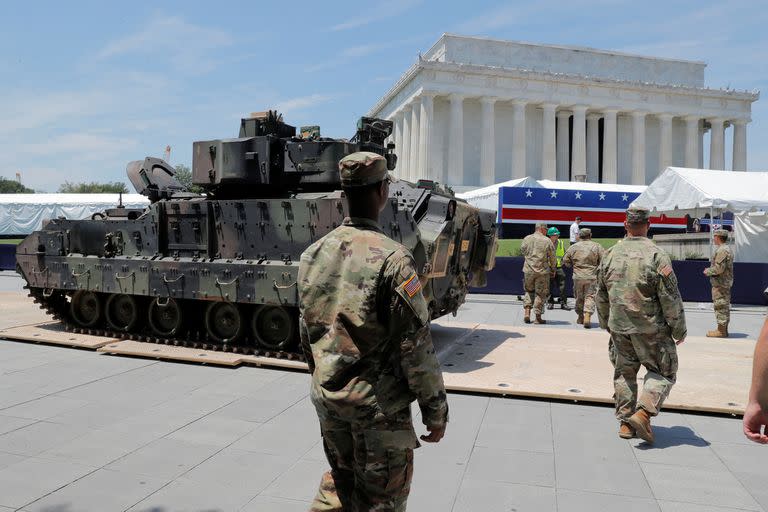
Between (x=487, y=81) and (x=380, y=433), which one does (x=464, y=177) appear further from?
(x=380, y=433)

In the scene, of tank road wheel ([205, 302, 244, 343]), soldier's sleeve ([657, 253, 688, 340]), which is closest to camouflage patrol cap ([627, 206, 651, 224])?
soldier's sleeve ([657, 253, 688, 340])

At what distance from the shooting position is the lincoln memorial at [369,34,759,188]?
1916 inches

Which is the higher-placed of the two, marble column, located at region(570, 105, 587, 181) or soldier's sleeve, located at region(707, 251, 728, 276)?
marble column, located at region(570, 105, 587, 181)

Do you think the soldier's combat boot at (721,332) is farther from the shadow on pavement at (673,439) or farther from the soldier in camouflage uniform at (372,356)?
the soldier in camouflage uniform at (372,356)

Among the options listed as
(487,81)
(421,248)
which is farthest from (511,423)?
(487,81)

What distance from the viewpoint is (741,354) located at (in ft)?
31.4

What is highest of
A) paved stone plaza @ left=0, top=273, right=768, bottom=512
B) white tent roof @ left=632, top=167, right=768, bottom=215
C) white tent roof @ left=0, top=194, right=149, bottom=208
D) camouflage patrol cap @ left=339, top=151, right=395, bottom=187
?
white tent roof @ left=0, top=194, right=149, bottom=208

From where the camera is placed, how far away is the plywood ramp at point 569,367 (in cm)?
684

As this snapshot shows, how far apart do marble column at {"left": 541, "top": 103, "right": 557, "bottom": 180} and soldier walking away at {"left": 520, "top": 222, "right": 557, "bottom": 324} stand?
40.4 meters

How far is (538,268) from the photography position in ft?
40.3

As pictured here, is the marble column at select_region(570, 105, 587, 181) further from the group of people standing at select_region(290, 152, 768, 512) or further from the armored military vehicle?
the group of people standing at select_region(290, 152, 768, 512)

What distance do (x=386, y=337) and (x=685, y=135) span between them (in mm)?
58808

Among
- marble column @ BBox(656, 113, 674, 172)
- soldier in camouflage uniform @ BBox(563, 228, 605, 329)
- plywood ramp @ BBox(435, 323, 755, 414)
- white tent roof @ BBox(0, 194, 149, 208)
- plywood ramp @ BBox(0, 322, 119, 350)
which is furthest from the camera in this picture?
marble column @ BBox(656, 113, 674, 172)

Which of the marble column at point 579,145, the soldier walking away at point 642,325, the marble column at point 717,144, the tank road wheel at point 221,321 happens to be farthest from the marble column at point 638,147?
the soldier walking away at point 642,325
